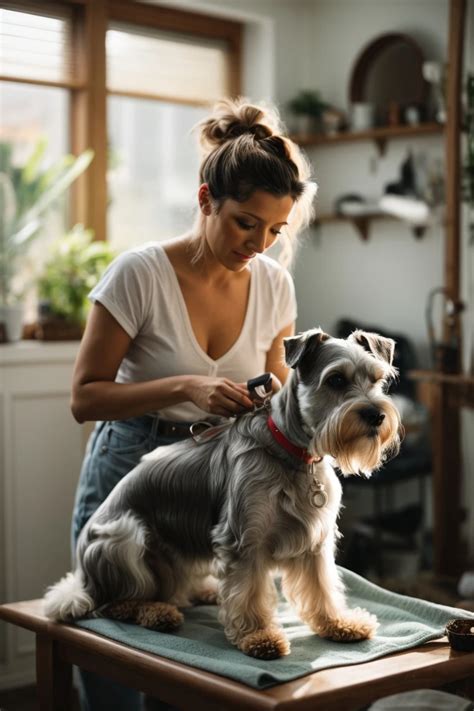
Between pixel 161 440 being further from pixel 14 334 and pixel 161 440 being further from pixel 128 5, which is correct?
pixel 128 5

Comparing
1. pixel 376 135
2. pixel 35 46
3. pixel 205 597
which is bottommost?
pixel 205 597

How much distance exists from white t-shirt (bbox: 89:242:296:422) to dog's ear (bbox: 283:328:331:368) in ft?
1.57

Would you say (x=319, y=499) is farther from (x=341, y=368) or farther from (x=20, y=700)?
(x=20, y=700)

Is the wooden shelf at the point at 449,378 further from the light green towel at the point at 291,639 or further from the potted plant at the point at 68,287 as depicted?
the light green towel at the point at 291,639

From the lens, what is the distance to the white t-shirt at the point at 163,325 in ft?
6.82

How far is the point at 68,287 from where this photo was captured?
4016 mm

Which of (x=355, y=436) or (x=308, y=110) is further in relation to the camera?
(x=308, y=110)

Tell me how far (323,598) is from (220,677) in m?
0.29

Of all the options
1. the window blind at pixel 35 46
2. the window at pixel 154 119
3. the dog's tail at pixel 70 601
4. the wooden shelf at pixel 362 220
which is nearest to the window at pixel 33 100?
the window blind at pixel 35 46

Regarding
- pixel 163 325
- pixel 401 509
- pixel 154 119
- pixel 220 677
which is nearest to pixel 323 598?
pixel 220 677

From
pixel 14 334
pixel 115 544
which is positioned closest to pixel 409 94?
pixel 14 334

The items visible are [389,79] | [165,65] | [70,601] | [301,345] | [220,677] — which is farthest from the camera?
[389,79]

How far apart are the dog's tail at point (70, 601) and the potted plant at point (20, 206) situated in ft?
6.93

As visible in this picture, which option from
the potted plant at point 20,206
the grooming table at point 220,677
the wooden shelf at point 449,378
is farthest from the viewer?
the wooden shelf at point 449,378
